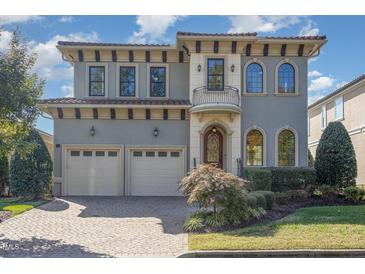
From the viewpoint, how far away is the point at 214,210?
10484 mm

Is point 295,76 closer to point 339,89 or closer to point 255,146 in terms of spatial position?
point 255,146

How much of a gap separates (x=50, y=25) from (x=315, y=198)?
12.8m

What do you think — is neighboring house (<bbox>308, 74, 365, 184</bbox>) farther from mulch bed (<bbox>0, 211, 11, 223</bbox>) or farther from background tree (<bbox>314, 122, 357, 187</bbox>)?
mulch bed (<bbox>0, 211, 11, 223</bbox>)

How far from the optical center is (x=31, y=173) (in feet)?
50.5

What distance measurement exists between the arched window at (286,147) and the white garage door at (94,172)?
7371mm

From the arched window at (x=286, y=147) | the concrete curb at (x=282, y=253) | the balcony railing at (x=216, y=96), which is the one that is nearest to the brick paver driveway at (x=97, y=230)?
the concrete curb at (x=282, y=253)

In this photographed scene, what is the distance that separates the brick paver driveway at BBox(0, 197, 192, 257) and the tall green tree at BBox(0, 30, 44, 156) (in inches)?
87.9

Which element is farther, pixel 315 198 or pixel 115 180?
pixel 115 180

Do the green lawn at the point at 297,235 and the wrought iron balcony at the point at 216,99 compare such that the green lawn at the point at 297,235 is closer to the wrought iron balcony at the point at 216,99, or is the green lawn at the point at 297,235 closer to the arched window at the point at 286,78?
the wrought iron balcony at the point at 216,99

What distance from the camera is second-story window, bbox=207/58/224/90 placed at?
17166 millimetres

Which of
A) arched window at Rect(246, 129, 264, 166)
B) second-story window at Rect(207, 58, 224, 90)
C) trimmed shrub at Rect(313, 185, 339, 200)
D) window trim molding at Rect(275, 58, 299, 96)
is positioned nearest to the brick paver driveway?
arched window at Rect(246, 129, 264, 166)

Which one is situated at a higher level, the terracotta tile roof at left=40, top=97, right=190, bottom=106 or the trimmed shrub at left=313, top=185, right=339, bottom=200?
the terracotta tile roof at left=40, top=97, right=190, bottom=106
